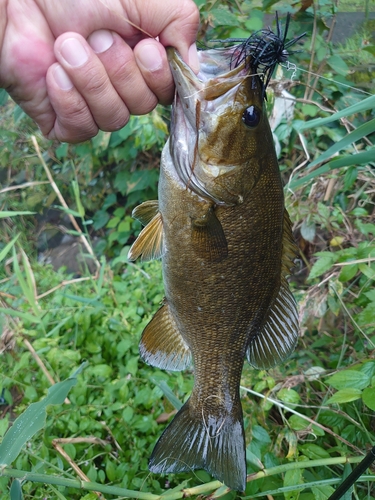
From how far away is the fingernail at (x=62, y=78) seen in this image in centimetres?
104

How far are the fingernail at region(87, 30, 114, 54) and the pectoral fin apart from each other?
1.65 ft

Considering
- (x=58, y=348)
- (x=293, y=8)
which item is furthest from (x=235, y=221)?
(x=293, y=8)

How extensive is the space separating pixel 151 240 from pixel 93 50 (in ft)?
1.78

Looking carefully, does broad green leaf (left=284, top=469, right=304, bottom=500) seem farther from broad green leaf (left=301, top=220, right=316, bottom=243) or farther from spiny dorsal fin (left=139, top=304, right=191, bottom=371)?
broad green leaf (left=301, top=220, right=316, bottom=243)

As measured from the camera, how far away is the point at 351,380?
1236mm

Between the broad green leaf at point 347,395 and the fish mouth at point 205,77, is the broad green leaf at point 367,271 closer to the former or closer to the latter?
the broad green leaf at point 347,395

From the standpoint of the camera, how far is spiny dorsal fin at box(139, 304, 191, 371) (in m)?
1.37

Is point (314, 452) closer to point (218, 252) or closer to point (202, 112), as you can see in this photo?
point (218, 252)

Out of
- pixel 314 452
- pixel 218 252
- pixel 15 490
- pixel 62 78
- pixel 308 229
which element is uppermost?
pixel 62 78

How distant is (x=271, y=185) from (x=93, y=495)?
45.5 inches

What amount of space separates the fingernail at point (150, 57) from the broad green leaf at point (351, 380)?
103 centimetres

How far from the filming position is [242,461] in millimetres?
1188

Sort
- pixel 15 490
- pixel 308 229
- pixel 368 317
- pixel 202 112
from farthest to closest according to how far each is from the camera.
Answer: pixel 308 229 < pixel 368 317 < pixel 202 112 < pixel 15 490

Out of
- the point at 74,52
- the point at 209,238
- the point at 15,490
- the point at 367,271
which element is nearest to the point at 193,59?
the point at 74,52
